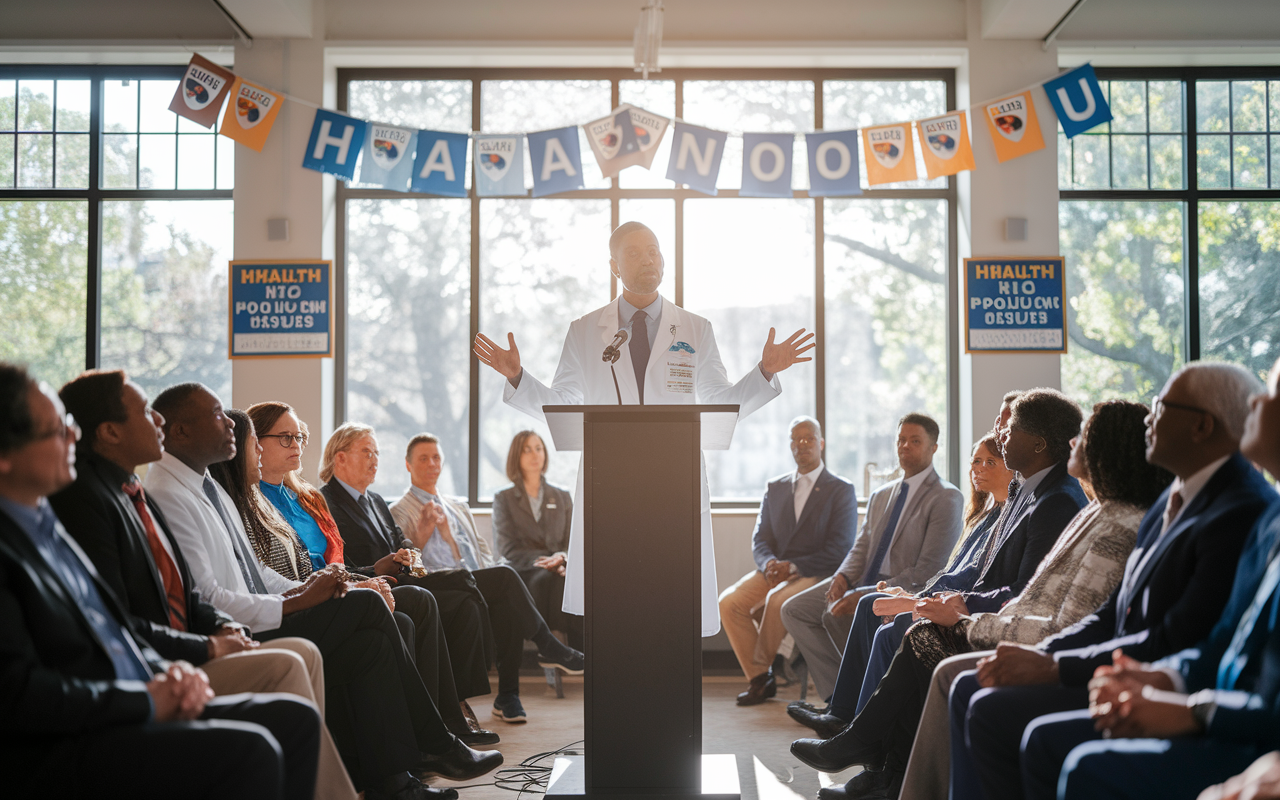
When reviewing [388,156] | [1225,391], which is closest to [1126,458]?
[1225,391]

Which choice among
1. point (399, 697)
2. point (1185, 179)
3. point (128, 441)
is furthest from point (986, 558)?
point (1185, 179)

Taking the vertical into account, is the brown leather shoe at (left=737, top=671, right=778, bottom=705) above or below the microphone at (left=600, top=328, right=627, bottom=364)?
below

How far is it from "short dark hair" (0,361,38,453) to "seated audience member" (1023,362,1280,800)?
178cm

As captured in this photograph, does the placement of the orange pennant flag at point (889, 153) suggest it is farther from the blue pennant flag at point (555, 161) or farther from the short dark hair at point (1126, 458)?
the short dark hair at point (1126, 458)

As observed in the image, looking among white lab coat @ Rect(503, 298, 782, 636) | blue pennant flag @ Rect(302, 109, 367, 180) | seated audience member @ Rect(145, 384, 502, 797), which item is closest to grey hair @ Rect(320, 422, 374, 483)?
seated audience member @ Rect(145, 384, 502, 797)

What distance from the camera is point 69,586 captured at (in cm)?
153

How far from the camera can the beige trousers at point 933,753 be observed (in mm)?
2260

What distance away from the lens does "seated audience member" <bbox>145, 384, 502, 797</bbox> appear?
234 centimetres

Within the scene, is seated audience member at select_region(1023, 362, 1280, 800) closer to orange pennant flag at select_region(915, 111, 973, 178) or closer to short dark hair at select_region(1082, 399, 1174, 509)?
short dark hair at select_region(1082, 399, 1174, 509)

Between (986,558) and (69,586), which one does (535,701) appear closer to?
(986,558)

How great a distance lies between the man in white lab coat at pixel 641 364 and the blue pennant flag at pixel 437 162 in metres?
2.42

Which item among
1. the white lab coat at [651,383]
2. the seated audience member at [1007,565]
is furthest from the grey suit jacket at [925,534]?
the white lab coat at [651,383]

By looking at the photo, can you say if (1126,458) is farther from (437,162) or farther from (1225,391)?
(437,162)

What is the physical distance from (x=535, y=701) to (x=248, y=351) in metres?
2.60
